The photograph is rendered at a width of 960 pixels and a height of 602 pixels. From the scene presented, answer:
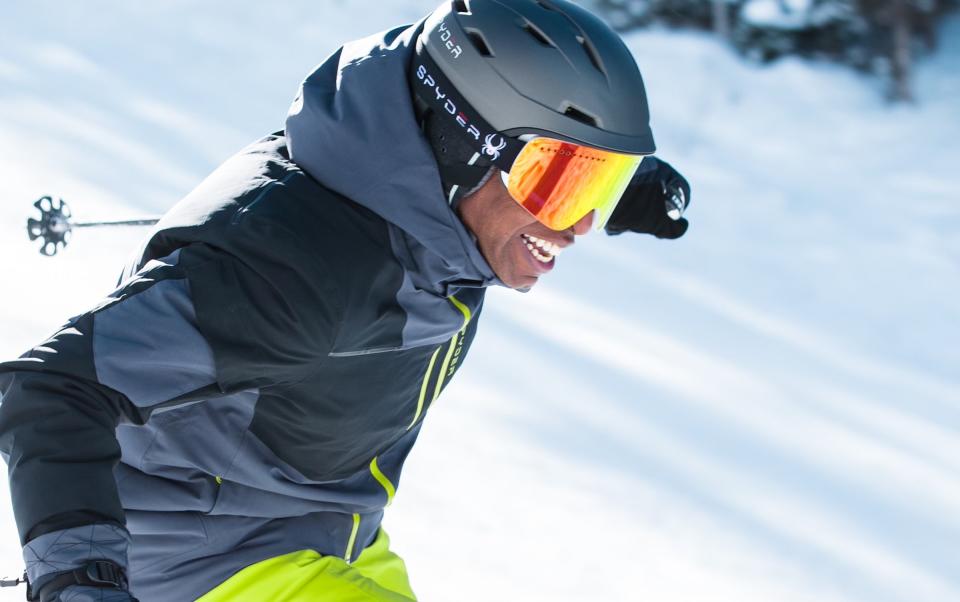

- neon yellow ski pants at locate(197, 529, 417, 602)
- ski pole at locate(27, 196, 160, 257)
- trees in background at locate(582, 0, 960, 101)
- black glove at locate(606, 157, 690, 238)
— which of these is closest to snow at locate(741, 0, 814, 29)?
trees in background at locate(582, 0, 960, 101)

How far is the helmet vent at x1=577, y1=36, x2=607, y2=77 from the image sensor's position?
2.41 metres

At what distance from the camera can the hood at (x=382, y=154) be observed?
221 cm

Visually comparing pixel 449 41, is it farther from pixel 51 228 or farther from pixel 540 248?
pixel 51 228

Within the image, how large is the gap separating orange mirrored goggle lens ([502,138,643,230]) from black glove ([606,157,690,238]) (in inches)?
36.5

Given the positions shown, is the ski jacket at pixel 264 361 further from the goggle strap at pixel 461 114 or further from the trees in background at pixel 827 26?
the trees in background at pixel 827 26

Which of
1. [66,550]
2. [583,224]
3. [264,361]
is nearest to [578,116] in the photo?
[583,224]

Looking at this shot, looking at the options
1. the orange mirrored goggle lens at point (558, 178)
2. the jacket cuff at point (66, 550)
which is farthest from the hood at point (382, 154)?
the jacket cuff at point (66, 550)

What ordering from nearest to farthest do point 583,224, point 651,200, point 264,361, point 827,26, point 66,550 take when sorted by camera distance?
1. point 66,550
2. point 264,361
3. point 583,224
4. point 651,200
5. point 827,26

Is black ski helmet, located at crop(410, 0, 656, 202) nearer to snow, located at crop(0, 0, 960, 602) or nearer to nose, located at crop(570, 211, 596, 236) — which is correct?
nose, located at crop(570, 211, 596, 236)

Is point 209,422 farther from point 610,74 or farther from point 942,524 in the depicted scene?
point 942,524

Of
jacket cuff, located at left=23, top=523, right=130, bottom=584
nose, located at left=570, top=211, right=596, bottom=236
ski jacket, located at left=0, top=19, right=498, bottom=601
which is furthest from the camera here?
nose, located at left=570, top=211, right=596, bottom=236

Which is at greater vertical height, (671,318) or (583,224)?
(583,224)

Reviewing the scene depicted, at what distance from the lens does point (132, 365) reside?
1844mm

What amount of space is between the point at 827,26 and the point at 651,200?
5169mm
